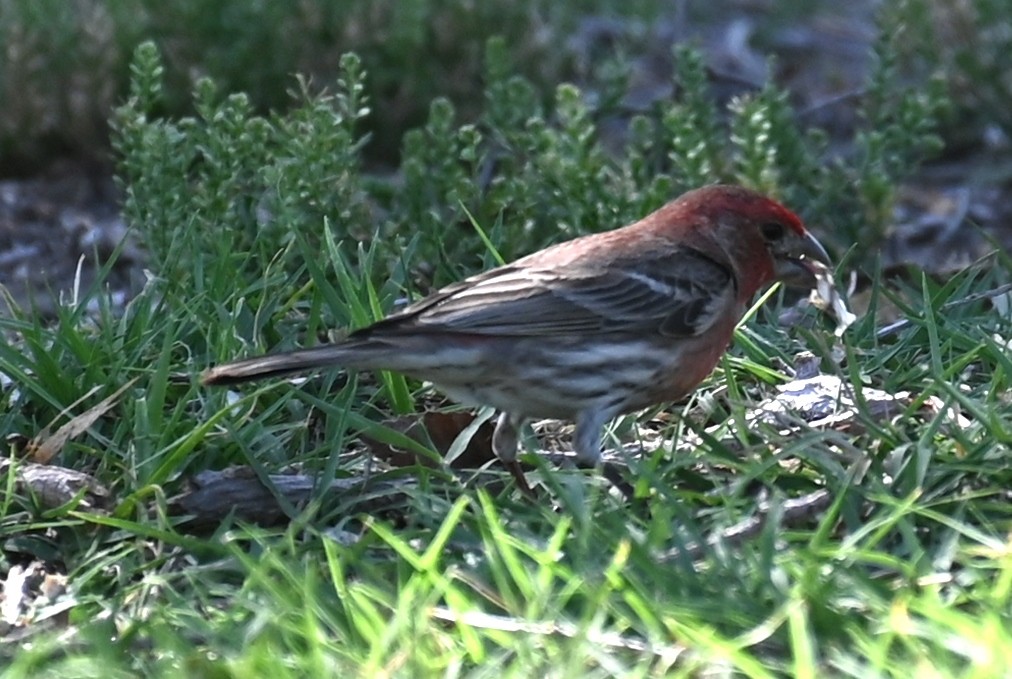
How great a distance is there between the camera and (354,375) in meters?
5.48

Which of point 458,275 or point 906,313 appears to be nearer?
point 906,313

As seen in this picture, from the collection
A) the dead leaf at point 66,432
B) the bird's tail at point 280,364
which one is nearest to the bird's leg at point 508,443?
the bird's tail at point 280,364

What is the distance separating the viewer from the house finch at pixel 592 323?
16.8 ft

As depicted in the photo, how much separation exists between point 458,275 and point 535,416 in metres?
1.35

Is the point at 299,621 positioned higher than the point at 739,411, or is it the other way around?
the point at 299,621

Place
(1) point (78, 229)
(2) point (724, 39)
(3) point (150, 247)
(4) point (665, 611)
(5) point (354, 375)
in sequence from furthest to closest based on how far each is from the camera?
(2) point (724, 39)
(1) point (78, 229)
(3) point (150, 247)
(5) point (354, 375)
(4) point (665, 611)

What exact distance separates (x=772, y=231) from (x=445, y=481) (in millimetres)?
1581

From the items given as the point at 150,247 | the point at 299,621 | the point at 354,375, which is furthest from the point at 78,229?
the point at 299,621

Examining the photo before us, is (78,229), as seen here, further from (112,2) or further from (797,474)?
(797,474)

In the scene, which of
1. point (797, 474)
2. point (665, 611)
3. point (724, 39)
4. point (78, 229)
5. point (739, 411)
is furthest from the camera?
point (724, 39)

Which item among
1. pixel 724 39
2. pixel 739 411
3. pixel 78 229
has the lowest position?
pixel 724 39

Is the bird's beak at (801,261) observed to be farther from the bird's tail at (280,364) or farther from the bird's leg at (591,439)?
the bird's tail at (280,364)

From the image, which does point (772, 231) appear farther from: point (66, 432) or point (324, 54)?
point (324, 54)

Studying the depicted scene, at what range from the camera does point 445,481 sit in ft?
16.4
